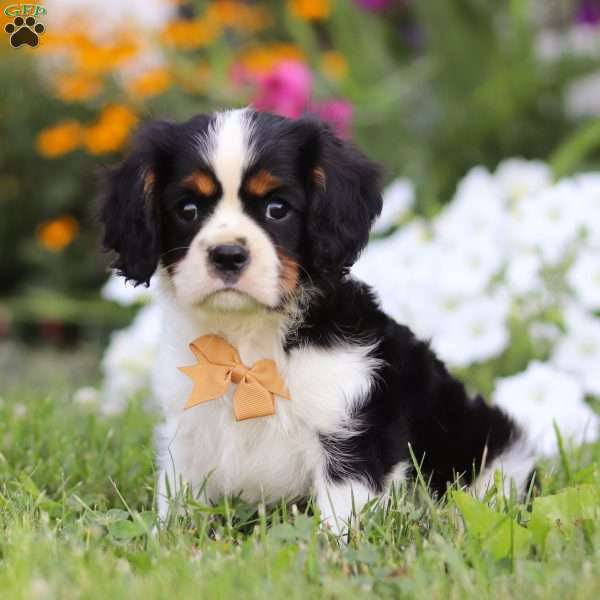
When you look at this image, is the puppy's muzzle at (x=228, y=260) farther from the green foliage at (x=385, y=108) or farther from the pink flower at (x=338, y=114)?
the green foliage at (x=385, y=108)

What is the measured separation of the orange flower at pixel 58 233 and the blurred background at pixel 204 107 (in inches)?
0.6

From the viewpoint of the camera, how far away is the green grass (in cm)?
217

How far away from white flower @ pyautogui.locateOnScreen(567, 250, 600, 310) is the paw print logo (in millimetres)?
2609

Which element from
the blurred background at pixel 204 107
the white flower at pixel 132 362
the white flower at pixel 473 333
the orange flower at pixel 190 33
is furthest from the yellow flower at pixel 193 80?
the white flower at pixel 473 333

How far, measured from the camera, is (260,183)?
2654 millimetres

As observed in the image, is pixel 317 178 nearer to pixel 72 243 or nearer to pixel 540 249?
pixel 540 249

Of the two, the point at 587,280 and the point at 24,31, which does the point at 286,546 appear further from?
the point at 24,31

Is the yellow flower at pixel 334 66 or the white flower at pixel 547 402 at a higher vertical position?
the yellow flower at pixel 334 66

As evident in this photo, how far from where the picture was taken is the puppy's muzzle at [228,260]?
2549 mm

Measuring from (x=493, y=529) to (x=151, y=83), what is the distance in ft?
16.6

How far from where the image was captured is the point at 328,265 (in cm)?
276

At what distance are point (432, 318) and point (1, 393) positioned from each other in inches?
86.4

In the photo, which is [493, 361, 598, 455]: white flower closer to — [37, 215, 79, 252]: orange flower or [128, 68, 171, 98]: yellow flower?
[37, 215, 79, 252]: orange flower

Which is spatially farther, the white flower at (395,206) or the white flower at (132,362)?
the white flower at (132,362)
